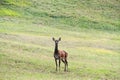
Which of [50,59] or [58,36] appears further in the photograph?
[58,36]

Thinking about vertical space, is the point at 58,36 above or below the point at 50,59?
below

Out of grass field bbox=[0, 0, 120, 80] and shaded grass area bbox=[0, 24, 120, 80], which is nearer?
shaded grass area bbox=[0, 24, 120, 80]

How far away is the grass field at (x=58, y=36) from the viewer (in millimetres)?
36247

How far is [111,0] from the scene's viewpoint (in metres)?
108

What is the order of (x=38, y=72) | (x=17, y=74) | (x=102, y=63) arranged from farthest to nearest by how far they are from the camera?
(x=102, y=63), (x=38, y=72), (x=17, y=74)

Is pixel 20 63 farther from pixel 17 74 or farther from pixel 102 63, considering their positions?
pixel 102 63

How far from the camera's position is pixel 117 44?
205 feet

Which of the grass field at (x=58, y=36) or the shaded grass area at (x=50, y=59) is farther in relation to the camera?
the grass field at (x=58, y=36)

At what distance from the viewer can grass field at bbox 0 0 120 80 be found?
36247 mm

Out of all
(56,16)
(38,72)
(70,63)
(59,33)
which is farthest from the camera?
(56,16)

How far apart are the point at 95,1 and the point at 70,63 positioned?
67016 mm

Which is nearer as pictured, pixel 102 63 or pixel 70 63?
pixel 70 63

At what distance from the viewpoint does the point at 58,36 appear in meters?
65.4

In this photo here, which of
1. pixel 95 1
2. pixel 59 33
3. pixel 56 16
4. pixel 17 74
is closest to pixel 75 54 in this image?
pixel 17 74
